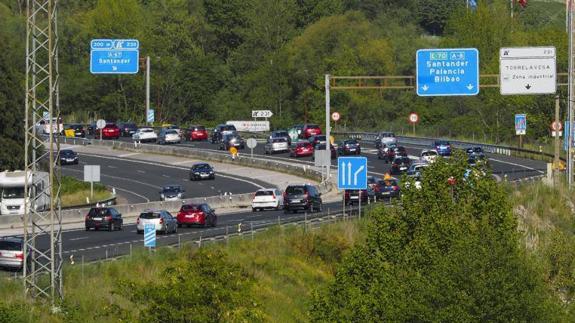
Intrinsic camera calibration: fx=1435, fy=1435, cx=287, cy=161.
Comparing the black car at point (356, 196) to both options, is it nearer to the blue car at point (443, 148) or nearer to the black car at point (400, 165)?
the black car at point (400, 165)

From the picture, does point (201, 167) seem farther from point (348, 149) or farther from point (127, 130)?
point (127, 130)

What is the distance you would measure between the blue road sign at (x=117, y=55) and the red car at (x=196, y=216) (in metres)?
39.4

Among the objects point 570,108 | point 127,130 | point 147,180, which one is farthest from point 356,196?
point 127,130

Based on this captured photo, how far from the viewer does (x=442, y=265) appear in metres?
38.3

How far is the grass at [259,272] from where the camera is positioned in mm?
38750

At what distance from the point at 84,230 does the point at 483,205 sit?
25.2 meters

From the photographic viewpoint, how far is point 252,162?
103 m

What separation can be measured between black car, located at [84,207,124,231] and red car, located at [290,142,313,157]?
148 ft

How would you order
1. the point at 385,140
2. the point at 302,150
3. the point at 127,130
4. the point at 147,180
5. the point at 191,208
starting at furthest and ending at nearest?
the point at 127,130 < the point at 385,140 < the point at 302,150 < the point at 147,180 < the point at 191,208

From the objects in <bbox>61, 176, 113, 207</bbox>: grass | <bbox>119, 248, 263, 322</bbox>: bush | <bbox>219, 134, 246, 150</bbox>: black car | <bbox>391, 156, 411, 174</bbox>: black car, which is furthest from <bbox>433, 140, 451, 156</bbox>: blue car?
<bbox>119, 248, 263, 322</bbox>: bush

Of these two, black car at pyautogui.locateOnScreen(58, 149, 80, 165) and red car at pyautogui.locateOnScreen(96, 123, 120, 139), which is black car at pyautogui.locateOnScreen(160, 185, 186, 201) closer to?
black car at pyautogui.locateOnScreen(58, 149, 80, 165)

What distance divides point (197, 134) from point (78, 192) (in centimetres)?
3937

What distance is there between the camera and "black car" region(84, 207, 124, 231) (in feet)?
207

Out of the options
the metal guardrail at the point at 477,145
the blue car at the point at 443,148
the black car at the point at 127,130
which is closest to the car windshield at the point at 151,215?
A: the blue car at the point at 443,148
